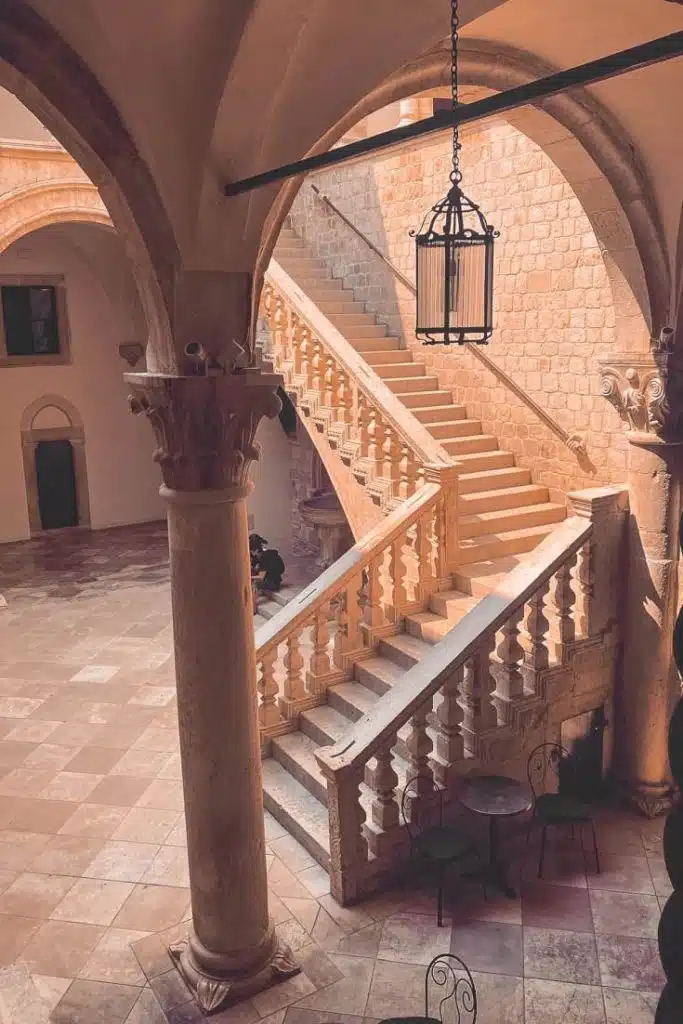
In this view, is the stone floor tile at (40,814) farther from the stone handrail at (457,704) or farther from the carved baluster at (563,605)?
the carved baluster at (563,605)

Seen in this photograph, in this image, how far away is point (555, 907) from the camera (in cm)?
482

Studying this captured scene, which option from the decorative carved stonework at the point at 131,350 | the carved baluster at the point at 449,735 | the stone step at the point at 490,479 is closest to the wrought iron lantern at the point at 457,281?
the carved baluster at the point at 449,735

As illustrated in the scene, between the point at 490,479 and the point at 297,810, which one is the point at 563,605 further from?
the point at 490,479

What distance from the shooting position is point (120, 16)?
3.09 meters

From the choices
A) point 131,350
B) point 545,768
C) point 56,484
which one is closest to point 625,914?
point 545,768

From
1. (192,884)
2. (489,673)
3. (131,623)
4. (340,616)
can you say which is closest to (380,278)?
(131,623)

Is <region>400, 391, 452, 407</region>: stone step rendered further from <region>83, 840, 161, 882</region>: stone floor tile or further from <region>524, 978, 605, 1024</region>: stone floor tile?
<region>524, 978, 605, 1024</region>: stone floor tile

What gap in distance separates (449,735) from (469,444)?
4.30 m

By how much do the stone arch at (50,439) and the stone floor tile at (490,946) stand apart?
11.9 meters

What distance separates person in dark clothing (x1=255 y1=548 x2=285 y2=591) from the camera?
10844 millimetres

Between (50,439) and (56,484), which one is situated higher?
(50,439)

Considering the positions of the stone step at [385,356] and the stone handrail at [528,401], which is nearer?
the stone handrail at [528,401]

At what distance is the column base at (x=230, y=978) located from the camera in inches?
162

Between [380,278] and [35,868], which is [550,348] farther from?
[35,868]
